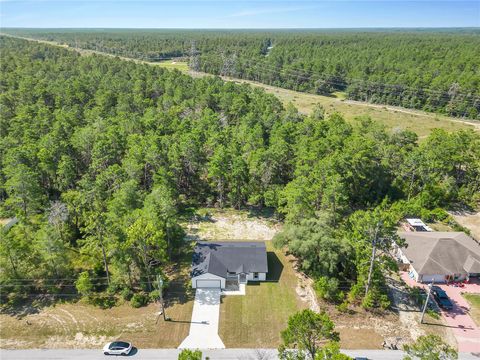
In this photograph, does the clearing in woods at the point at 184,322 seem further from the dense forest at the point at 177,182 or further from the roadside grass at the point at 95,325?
the dense forest at the point at 177,182

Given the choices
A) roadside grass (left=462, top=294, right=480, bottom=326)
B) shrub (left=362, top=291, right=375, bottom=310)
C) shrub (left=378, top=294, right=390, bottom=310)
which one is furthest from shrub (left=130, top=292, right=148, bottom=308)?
roadside grass (left=462, top=294, right=480, bottom=326)

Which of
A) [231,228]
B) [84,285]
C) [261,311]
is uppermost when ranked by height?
[84,285]

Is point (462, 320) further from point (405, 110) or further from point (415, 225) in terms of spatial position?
point (405, 110)

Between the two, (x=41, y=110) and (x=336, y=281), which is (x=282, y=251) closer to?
(x=336, y=281)

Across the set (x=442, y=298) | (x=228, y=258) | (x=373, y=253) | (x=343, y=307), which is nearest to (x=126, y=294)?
(x=228, y=258)

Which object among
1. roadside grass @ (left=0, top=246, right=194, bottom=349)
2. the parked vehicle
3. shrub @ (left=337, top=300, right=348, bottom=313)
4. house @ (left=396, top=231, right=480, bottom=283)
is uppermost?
house @ (left=396, top=231, right=480, bottom=283)

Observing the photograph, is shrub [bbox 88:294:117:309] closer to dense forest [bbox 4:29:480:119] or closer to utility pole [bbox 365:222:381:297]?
utility pole [bbox 365:222:381:297]

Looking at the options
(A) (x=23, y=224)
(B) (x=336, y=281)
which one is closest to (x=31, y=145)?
(A) (x=23, y=224)
